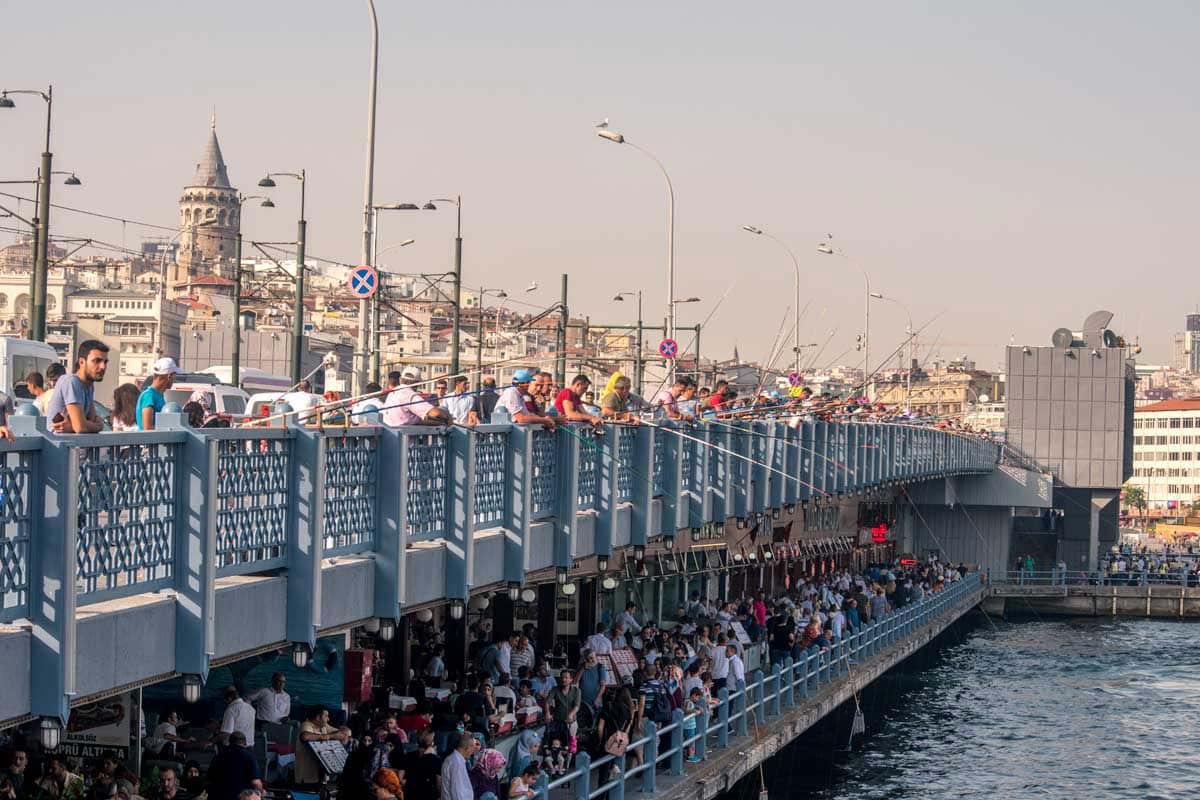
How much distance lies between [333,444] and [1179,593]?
61.2 m

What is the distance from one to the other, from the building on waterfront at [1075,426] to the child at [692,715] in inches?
2174

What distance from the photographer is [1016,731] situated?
131 feet

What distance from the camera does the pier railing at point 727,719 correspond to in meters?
19.2

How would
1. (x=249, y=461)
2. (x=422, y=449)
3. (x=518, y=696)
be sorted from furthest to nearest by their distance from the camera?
(x=518, y=696)
(x=422, y=449)
(x=249, y=461)

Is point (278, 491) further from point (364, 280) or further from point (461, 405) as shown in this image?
point (364, 280)

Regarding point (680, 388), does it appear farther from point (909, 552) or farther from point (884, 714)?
point (909, 552)

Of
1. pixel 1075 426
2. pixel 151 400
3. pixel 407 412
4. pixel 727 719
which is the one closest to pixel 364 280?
pixel 727 719

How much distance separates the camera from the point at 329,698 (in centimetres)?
1978

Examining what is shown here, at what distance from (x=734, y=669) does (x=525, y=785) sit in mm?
9622

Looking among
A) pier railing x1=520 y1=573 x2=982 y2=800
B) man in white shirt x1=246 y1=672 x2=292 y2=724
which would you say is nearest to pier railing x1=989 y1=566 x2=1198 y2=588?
pier railing x1=520 y1=573 x2=982 y2=800

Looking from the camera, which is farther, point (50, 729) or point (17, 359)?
point (17, 359)

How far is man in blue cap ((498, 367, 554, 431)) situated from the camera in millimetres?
17391

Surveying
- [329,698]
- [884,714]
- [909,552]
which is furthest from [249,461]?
[909,552]

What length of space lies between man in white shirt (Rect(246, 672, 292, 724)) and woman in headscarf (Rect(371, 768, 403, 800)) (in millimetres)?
3043
